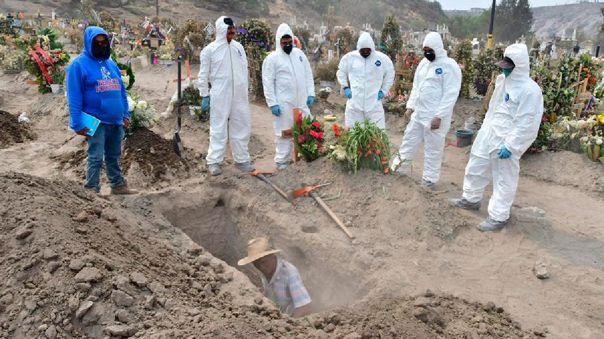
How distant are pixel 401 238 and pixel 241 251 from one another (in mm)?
1874

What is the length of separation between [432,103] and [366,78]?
1046mm

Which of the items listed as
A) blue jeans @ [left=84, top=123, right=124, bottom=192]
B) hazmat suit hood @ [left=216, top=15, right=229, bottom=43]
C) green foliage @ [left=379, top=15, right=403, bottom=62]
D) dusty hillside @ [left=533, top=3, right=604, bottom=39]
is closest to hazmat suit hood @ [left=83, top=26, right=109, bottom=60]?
blue jeans @ [left=84, top=123, right=124, bottom=192]

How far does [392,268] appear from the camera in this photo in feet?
13.8

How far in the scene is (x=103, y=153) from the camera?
498cm

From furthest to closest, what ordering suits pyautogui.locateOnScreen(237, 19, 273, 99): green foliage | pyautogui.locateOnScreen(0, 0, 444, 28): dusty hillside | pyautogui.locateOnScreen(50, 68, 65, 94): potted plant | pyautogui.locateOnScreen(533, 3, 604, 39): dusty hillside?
pyautogui.locateOnScreen(533, 3, 604, 39): dusty hillside
pyautogui.locateOnScreen(0, 0, 444, 28): dusty hillside
pyautogui.locateOnScreen(237, 19, 273, 99): green foliage
pyautogui.locateOnScreen(50, 68, 65, 94): potted plant

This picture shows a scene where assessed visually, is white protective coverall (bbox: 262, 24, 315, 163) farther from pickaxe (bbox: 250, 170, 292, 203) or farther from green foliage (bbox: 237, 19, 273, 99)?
green foliage (bbox: 237, 19, 273, 99)

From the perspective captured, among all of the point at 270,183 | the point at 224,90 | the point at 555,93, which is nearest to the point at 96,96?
the point at 224,90

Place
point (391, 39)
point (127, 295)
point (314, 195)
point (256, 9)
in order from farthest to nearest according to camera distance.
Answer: point (256, 9) < point (391, 39) < point (314, 195) < point (127, 295)

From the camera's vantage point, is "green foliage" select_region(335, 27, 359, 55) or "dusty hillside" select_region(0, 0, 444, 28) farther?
"dusty hillside" select_region(0, 0, 444, 28)

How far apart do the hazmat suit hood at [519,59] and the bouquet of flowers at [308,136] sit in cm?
227

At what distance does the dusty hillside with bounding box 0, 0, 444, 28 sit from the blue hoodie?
2221cm

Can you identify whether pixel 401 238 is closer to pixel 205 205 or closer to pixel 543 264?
pixel 543 264

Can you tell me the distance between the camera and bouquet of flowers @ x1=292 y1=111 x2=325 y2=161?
19.3 feet

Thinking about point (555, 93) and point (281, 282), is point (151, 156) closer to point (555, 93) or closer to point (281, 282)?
point (281, 282)
